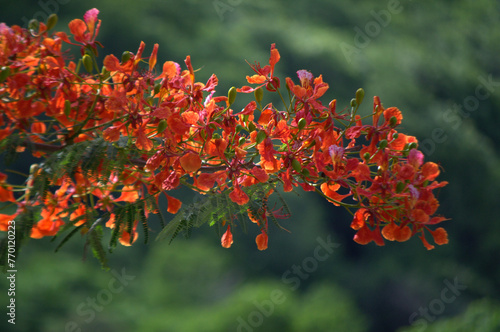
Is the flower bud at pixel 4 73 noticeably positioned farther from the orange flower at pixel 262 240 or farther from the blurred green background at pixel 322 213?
the blurred green background at pixel 322 213

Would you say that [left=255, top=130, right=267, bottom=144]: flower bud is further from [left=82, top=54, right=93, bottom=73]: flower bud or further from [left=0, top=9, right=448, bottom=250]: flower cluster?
[left=82, top=54, right=93, bottom=73]: flower bud

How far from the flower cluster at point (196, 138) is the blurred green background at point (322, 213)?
15.0 feet

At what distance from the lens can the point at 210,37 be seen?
816 centimetres

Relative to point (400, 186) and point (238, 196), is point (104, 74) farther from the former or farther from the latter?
point (400, 186)

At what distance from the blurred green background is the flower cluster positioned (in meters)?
4.56

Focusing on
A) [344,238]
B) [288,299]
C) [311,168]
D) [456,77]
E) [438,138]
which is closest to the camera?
[311,168]

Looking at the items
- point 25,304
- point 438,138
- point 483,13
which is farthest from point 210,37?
A: point 25,304

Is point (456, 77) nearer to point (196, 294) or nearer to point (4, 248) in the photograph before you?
point (196, 294)

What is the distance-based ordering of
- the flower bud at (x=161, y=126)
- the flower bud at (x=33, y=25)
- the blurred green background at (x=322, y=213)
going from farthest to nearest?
the blurred green background at (x=322, y=213) < the flower bud at (x=33, y=25) < the flower bud at (x=161, y=126)

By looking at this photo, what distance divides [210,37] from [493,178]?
14.9 ft

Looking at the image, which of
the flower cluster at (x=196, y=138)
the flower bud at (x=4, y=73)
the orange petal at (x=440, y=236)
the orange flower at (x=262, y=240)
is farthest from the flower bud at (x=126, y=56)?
the orange petal at (x=440, y=236)

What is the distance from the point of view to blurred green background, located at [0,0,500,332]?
561 centimetres

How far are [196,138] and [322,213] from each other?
7840 millimetres

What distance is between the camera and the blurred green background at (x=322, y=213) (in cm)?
561
